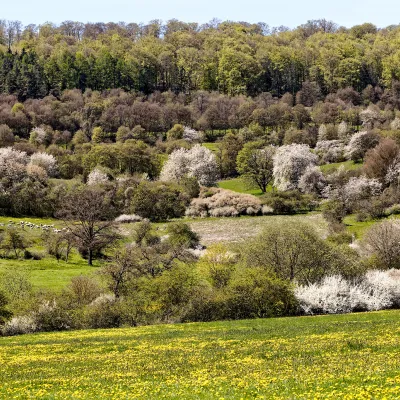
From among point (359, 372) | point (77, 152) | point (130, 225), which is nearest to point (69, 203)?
point (130, 225)

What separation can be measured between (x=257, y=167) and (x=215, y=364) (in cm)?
9779

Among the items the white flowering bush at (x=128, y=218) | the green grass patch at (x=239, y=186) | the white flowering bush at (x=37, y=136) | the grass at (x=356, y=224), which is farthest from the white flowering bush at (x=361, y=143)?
the white flowering bush at (x=37, y=136)

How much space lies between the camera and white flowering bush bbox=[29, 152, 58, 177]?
110 m

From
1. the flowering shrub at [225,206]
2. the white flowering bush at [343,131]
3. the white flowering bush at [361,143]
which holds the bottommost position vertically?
the flowering shrub at [225,206]

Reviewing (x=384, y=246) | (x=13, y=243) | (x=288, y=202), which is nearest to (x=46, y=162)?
(x=13, y=243)

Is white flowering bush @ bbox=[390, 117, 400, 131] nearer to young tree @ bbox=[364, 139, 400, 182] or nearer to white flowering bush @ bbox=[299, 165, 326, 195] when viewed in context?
young tree @ bbox=[364, 139, 400, 182]

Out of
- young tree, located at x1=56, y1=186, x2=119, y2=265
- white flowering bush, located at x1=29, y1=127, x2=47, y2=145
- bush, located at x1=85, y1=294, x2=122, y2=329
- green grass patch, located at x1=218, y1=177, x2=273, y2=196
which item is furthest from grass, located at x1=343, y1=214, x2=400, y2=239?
white flowering bush, located at x1=29, y1=127, x2=47, y2=145

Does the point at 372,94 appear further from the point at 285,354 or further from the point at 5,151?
the point at 285,354

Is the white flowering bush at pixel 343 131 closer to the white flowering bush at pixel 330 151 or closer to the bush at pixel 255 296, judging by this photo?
the white flowering bush at pixel 330 151

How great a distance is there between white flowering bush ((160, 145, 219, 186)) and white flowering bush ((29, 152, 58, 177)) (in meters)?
22.0

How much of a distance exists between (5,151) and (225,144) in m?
48.9

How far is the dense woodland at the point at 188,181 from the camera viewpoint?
4102 centimetres

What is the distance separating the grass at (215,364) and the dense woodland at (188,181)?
11.3 m

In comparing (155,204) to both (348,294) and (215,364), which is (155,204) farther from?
(215,364)
